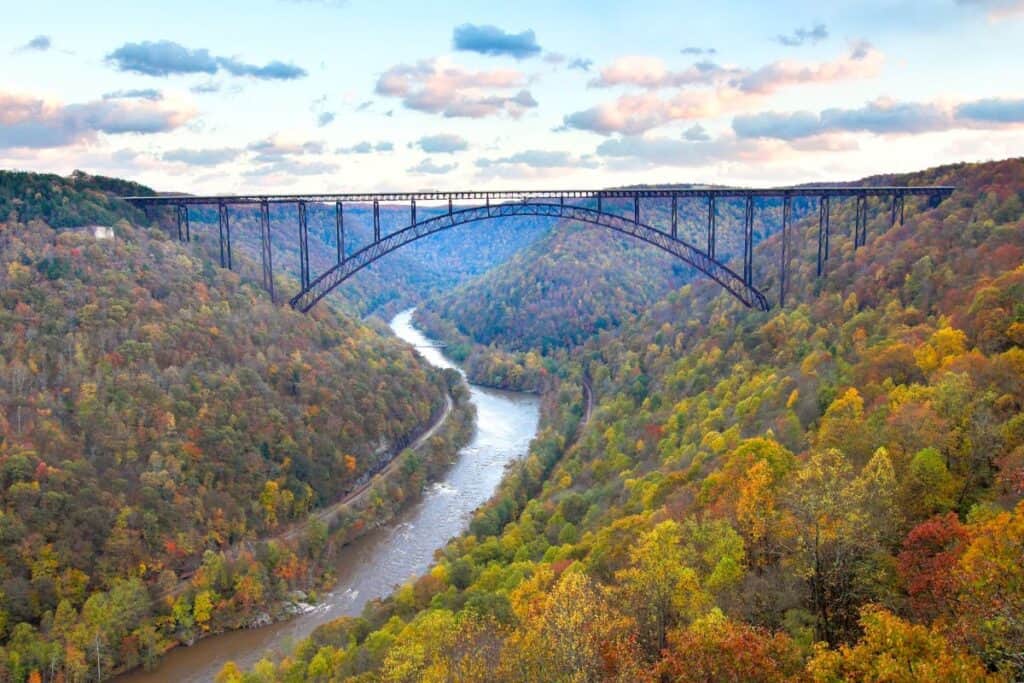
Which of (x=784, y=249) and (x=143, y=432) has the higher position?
(x=784, y=249)

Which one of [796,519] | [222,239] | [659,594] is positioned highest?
[222,239]

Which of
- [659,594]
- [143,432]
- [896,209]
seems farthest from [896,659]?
[896,209]

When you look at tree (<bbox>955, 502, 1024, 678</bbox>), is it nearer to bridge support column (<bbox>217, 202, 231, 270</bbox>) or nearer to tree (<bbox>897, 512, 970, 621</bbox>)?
tree (<bbox>897, 512, 970, 621</bbox>)

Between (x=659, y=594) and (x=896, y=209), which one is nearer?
(x=659, y=594)

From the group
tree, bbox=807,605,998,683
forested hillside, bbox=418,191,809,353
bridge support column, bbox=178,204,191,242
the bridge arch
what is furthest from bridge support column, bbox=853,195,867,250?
bridge support column, bbox=178,204,191,242

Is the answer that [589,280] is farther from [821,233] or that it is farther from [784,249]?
[821,233]

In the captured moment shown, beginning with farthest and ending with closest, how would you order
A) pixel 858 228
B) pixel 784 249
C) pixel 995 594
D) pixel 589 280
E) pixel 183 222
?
1. pixel 589 280
2. pixel 183 222
3. pixel 858 228
4. pixel 784 249
5. pixel 995 594

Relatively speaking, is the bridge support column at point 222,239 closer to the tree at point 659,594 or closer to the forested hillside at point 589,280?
the forested hillside at point 589,280
